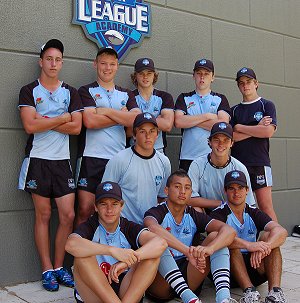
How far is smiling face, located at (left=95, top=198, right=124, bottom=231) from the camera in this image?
12.0 ft

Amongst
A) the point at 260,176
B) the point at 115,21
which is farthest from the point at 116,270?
the point at 115,21

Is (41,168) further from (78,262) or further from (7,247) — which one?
(78,262)

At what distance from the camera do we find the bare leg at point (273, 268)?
3.96 metres

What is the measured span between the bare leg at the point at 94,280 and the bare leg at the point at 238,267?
45.6 inches

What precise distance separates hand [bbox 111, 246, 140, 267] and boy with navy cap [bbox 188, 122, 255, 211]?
1.23 meters

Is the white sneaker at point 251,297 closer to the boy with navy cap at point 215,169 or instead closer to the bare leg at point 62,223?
the boy with navy cap at point 215,169

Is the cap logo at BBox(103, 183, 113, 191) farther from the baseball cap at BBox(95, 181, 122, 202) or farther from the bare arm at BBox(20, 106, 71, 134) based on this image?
the bare arm at BBox(20, 106, 71, 134)

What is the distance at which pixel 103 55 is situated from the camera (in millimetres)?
4770

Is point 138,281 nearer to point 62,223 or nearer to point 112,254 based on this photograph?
point 112,254

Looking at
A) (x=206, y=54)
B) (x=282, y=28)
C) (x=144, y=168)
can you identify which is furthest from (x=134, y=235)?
(x=282, y=28)

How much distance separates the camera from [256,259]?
3.94 meters

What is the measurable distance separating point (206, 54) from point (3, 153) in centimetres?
297

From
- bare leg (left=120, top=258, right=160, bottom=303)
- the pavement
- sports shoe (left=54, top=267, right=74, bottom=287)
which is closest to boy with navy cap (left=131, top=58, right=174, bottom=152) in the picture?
sports shoe (left=54, top=267, right=74, bottom=287)

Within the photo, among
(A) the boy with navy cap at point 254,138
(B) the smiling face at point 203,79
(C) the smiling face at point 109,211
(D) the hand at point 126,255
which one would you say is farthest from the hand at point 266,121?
(D) the hand at point 126,255
